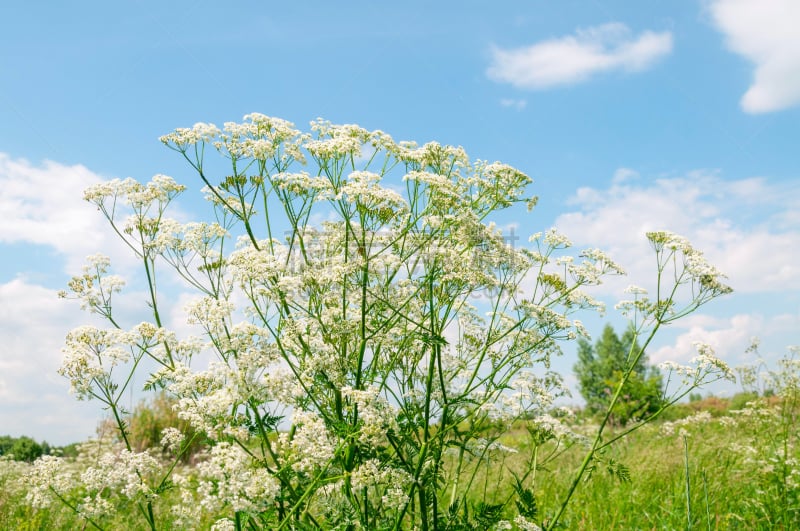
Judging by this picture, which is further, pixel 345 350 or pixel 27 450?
pixel 27 450

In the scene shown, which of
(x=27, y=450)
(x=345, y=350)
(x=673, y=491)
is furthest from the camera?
(x=27, y=450)

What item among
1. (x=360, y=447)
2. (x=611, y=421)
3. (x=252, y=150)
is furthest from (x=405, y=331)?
(x=611, y=421)

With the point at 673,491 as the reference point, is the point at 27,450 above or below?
above

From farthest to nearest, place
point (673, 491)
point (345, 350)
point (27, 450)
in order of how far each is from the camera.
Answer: point (27, 450)
point (673, 491)
point (345, 350)

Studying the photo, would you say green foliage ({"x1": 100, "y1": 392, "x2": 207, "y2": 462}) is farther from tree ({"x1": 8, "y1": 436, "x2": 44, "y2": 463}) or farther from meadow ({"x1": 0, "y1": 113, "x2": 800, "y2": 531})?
meadow ({"x1": 0, "y1": 113, "x2": 800, "y2": 531})

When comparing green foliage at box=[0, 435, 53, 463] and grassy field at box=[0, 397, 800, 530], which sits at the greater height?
green foliage at box=[0, 435, 53, 463]

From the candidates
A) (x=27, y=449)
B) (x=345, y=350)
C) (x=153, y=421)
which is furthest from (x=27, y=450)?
(x=345, y=350)

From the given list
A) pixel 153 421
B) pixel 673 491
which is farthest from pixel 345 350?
pixel 153 421

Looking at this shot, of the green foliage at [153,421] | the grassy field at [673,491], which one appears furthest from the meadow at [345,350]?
the green foliage at [153,421]

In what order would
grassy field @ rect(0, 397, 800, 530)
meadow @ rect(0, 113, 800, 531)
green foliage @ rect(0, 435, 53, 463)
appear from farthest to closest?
green foliage @ rect(0, 435, 53, 463)
grassy field @ rect(0, 397, 800, 530)
meadow @ rect(0, 113, 800, 531)

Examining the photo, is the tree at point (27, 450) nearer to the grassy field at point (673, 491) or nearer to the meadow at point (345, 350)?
the grassy field at point (673, 491)

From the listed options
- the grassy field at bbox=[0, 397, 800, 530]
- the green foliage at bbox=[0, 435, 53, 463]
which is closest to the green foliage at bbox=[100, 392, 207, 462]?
the green foliage at bbox=[0, 435, 53, 463]

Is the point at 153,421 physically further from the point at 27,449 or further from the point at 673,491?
the point at 673,491

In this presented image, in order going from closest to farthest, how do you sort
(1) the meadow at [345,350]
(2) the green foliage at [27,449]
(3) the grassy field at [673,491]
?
(1) the meadow at [345,350]
(3) the grassy field at [673,491]
(2) the green foliage at [27,449]
